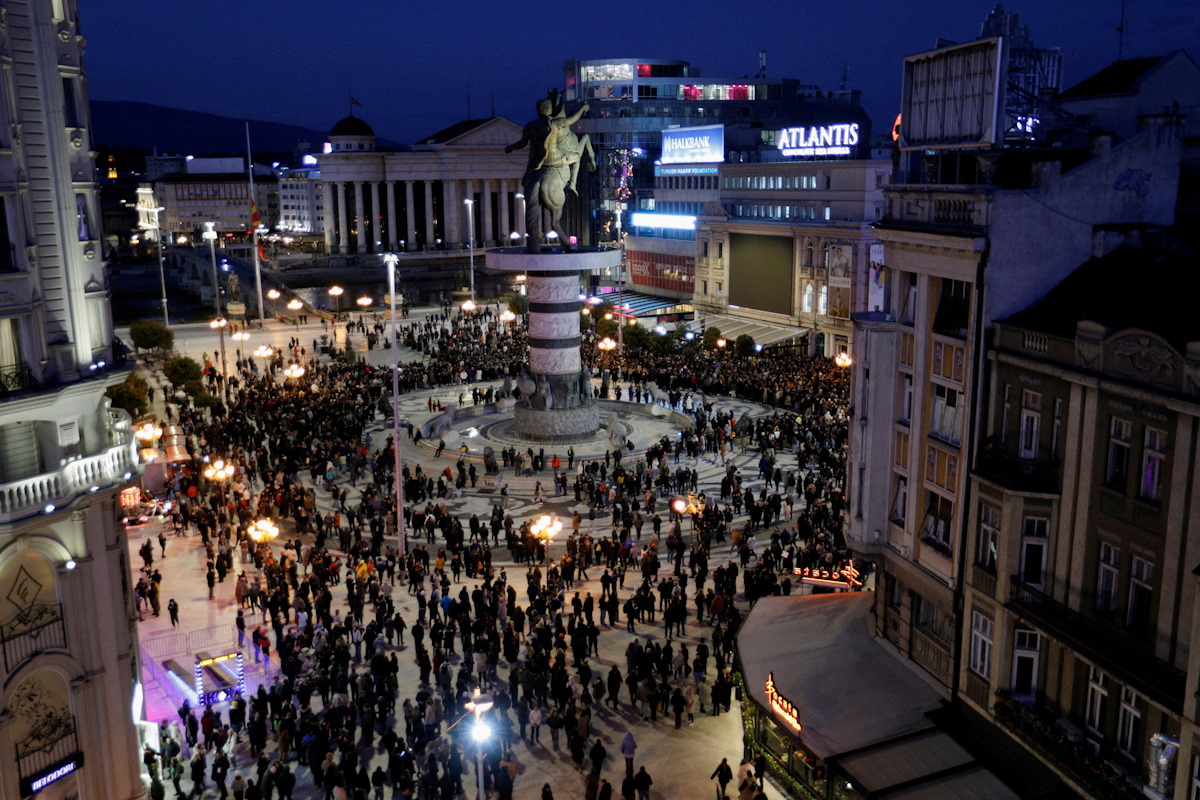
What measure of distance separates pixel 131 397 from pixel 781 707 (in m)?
41.1

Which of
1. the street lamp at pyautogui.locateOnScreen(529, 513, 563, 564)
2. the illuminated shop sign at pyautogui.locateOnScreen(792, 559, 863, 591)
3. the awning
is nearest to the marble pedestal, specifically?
the street lamp at pyautogui.locateOnScreen(529, 513, 563, 564)

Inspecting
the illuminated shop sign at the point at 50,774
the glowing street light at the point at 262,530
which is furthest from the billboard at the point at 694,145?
the illuminated shop sign at the point at 50,774

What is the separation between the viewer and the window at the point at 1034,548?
2130 cm

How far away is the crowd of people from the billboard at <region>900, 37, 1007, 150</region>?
1408 cm

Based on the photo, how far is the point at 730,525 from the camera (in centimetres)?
4144

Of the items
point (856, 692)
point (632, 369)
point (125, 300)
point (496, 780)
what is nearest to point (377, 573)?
point (496, 780)

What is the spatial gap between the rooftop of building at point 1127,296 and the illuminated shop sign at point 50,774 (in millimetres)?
22002

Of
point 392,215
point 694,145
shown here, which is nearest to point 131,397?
point 694,145

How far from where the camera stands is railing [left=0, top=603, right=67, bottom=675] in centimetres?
2139

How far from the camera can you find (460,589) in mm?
35062

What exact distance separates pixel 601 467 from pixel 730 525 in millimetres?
9725

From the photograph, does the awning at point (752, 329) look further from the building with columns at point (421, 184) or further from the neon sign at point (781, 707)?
the building with columns at point (421, 184)

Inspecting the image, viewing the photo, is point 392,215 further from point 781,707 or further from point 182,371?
point 781,707

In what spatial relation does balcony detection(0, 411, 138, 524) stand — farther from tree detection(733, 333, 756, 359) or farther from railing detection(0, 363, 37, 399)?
tree detection(733, 333, 756, 359)
